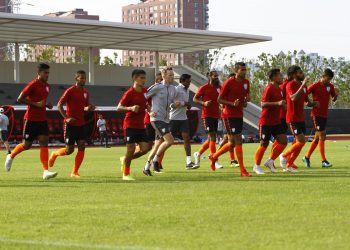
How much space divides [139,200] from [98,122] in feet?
118

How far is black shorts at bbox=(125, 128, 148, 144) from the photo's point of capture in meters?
15.3

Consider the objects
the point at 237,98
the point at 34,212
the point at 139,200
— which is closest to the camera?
the point at 34,212

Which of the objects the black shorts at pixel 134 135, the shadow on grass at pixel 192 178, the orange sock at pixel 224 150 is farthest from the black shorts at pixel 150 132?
the black shorts at pixel 134 135

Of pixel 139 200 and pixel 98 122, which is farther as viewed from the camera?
pixel 98 122

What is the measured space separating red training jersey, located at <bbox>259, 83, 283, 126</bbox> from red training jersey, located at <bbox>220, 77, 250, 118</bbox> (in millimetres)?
426

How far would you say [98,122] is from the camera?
47125 mm

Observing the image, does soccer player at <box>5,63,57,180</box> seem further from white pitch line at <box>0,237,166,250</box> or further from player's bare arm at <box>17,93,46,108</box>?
white pitch line at <box>0,237,166,250</box>

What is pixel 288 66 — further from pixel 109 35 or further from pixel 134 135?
pixel 134 135

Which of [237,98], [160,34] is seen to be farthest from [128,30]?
[237,98]

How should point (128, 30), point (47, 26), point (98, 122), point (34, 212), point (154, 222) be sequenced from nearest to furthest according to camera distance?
1. point (154, 222)
2. point (34, 212)
3. point (98, 122)
4. point (47, 26)
5. point (128, 30)

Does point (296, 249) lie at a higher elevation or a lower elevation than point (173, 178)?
higher

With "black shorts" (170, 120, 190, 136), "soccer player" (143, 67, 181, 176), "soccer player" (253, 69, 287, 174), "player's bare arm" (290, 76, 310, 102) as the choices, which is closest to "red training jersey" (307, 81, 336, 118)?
"player's bare arm" (290, 76, 310, 102)

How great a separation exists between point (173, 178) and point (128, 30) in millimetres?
40091

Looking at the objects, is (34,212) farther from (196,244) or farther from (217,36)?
(217,36)
